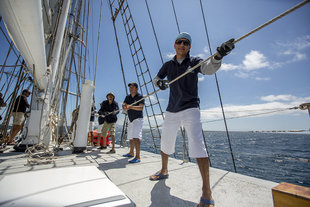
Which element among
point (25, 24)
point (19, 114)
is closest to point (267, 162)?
point (19, 114)

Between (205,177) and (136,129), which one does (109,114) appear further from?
(205,177)

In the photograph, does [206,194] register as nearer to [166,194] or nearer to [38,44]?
[166,194]

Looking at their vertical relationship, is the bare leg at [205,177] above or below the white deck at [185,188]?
above

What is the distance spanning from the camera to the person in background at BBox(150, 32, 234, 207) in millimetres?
1353

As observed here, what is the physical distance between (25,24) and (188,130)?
1.84 metres

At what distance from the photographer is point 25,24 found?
1.37 meters

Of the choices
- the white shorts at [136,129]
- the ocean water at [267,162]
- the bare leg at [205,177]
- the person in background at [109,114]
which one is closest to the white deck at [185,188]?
the bare leg at [205,177]

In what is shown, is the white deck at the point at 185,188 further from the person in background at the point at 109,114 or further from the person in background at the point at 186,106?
the person in background at the point at 109,114

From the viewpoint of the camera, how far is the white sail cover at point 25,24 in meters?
1.18

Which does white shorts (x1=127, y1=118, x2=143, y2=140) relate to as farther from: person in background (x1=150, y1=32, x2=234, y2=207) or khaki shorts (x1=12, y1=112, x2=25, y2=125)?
khaki shorts (x1=12, y1=112, x2=25, y2=125)

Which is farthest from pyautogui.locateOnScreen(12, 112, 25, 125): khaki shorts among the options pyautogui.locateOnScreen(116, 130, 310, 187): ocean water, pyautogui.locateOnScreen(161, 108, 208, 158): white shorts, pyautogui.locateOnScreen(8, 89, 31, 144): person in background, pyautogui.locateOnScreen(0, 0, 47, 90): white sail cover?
pyautogui.locateOnScreen(161, 108, 208, 158): white shorts

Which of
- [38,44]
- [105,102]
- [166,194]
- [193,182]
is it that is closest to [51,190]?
[166,194]

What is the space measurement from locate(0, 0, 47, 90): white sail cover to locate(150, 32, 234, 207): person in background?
135cm

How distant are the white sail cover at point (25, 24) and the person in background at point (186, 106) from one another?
1.35 m
